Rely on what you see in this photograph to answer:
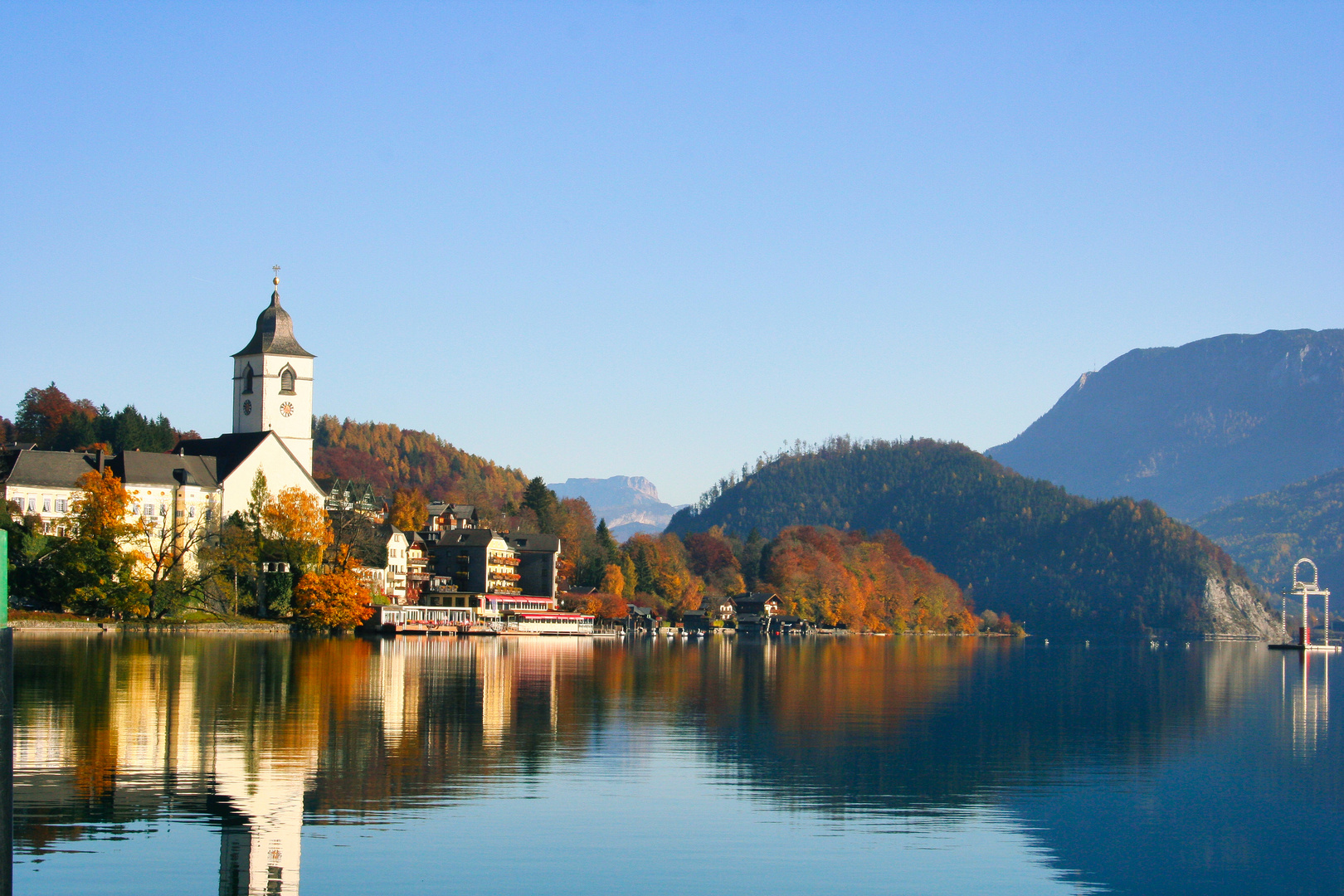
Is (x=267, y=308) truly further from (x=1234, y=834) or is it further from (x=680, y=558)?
(x=1234, y=834)

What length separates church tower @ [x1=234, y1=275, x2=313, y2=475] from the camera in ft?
388

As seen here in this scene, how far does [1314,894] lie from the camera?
66.4ft

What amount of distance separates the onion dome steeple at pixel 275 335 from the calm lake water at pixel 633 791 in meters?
67.1

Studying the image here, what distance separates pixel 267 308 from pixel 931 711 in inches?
3432

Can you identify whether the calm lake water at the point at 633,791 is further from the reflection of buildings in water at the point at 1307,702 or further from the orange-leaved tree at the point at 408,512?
the orange-leaved tree at the point at 408,512

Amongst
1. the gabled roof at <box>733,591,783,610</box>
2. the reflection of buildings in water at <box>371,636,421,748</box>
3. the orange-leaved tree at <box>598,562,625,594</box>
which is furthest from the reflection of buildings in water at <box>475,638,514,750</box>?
the gabled roof at <box>733,591,783,610</box>

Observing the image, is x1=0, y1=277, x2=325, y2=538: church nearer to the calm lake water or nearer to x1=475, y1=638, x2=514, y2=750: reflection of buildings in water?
x1=475, y1=638, x2=514, y2=750: reflection of buildings in water

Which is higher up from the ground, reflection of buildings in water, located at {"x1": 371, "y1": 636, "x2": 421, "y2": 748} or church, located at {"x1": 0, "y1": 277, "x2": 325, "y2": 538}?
church, located at {"x1": 0, "y1": 277, "x2": 325, "y2": 538}

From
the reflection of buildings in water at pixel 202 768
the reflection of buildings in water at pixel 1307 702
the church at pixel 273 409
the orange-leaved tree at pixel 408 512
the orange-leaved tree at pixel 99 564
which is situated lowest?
the reflection of buildings in water at pixel 1307 702

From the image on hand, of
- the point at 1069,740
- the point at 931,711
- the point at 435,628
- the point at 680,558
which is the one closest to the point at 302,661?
the point at 931,711

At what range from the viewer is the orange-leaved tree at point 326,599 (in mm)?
100625

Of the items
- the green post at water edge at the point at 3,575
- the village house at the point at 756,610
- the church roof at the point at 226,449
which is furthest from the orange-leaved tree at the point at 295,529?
the green post at water edge at the point at 3,575

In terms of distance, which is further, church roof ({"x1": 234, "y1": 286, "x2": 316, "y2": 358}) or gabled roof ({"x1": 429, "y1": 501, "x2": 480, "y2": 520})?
gabled roof ({"x1": 429, "y1": 501, "x2": 480, "y2": 520})

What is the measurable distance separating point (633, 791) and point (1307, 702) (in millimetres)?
46233
